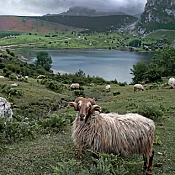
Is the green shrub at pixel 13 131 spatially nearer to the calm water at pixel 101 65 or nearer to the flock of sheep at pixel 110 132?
the flock of sheep at pixel 110 132

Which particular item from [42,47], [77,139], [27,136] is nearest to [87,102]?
[77,139]

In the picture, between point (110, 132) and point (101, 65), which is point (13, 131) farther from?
point (101, 65)

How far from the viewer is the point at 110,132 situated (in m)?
6.86

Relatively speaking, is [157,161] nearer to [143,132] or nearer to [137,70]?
[143,132]

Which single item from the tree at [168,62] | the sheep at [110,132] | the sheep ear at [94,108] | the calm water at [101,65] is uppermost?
the sheep ear at [94,108]

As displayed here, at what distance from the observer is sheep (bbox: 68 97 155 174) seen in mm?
6793

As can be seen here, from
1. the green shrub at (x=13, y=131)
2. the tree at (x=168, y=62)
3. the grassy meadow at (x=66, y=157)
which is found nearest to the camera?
the grassy meadow at (x=66, y=157)

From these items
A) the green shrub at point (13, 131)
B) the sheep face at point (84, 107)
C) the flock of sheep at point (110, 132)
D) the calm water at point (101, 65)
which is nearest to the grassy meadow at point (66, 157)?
the green shrub at point (13, 131)

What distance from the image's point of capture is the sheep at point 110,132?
22.3 feet

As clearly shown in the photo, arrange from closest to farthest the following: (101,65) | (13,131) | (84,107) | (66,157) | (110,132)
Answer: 1. (84,107)
2. (110,132)
3. (66,157)
4. (13,131)
5. (101,65)

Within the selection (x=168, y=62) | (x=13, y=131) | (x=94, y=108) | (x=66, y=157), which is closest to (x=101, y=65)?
(x=168, y=62)

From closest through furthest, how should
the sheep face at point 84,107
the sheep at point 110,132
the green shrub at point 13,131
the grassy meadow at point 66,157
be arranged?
the grassy meadow at point 66,157
the sheep face at point 84,107
the sheep at point 110,132
the green shrub at point 13,131

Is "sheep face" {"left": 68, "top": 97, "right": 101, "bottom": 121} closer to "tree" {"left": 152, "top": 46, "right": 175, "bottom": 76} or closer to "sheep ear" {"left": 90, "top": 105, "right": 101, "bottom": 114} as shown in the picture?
"sheep ear" {"left": 90, "top": 105, "right": 101, "bottom": 114}

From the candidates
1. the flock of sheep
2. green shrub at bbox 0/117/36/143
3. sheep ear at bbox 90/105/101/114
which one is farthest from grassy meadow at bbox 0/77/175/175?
sheep ear at bbox 90/105/101/114
